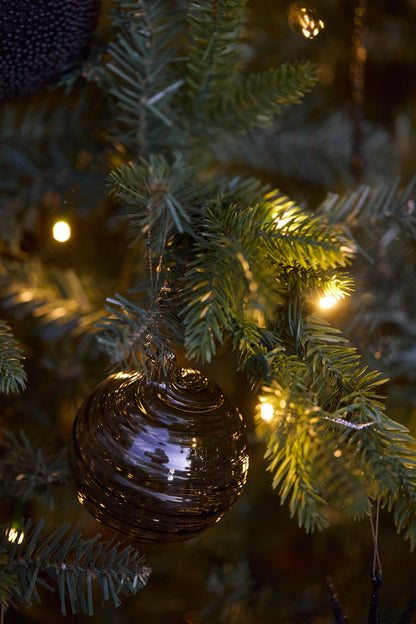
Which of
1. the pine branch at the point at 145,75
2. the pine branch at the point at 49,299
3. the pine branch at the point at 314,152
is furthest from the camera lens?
the pine branch at the point at 314,152

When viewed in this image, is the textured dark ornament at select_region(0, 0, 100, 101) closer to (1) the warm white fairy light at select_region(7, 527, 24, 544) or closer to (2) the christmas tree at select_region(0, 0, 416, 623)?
(2) the christmas tree at select_region(0, 0, 416, 623)

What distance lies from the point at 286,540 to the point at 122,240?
45cm

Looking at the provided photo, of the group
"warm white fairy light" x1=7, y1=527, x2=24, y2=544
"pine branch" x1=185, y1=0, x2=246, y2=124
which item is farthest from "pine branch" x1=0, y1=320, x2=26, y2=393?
"pine branch" x1=185, y1=0, x2=246, y2=124

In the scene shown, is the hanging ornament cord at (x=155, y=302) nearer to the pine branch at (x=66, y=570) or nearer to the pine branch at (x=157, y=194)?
the pine branch at (x=157, y=194)

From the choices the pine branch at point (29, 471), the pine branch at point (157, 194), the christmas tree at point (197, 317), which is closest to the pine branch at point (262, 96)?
the christmas tree at point (197, 317)

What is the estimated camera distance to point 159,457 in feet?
0.97

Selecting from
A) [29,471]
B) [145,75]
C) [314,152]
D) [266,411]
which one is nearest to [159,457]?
[266,411]

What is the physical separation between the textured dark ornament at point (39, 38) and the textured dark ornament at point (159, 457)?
0.26 metres

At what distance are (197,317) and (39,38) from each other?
26 cm

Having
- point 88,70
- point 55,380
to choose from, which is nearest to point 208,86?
point 88,70

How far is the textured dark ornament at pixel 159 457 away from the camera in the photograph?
297mm

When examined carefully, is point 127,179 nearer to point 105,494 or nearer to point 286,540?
point 105,494

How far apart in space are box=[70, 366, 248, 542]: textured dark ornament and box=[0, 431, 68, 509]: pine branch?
11 centimetres

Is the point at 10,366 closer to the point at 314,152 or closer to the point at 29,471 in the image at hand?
the point at 29,471
